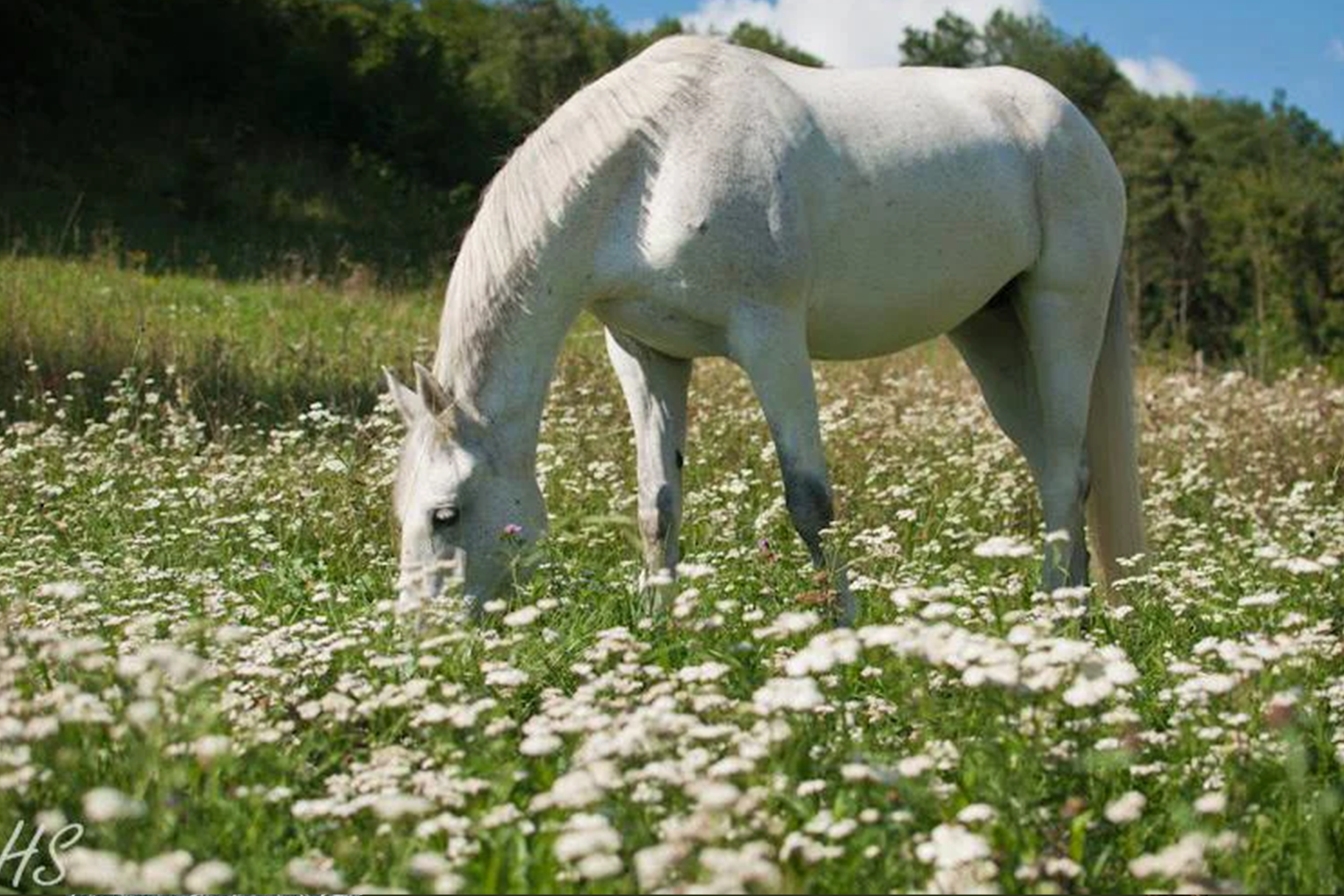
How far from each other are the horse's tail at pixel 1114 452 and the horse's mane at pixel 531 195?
2.35 m

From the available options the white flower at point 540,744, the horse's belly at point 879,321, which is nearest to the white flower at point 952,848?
the white flower at point 540,744

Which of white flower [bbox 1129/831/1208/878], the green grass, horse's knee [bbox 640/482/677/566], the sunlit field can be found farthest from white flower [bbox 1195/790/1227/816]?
the green grass

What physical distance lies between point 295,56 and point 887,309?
27230mm

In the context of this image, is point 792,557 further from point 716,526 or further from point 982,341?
point 982,341

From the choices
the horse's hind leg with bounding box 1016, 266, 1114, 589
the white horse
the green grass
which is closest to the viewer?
the white horse

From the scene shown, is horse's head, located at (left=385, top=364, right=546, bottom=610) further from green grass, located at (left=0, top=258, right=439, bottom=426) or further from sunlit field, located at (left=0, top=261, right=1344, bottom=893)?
green grass, located at (left=0, top=258, right=439, bottom=426)

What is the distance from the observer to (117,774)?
299 cm

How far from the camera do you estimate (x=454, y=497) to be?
4.93m

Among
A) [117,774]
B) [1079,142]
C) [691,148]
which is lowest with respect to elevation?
[117,774]

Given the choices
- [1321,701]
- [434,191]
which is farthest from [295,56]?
[1321,701]

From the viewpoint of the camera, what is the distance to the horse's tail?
253 inches

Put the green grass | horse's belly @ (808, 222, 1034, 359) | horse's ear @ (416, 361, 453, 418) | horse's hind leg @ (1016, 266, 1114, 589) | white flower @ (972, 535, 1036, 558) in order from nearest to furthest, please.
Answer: white flower @ (972, 535, 1036, 558) < horse's ear @ (416, 361, 453, 418) < horse's belly @ (808, 222, 1034, 359) < horse's hind leg @ (1016, 266, 1114, 589) < the green grass

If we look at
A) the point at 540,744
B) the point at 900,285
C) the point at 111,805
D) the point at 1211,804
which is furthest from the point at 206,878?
the point at 900,285

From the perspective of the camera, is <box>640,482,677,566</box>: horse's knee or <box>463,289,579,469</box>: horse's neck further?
<box>640,482,677,566</box>: horse's knee
